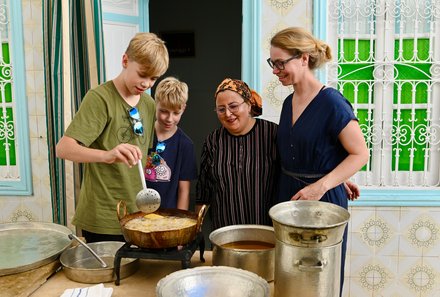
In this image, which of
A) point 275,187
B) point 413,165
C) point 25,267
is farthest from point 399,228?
point 25,267

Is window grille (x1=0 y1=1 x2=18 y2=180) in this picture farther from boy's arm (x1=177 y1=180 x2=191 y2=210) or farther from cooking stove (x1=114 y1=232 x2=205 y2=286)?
cooking stove (x1=114 y1=232 x2=205 y2=286)

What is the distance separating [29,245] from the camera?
69.8 inches

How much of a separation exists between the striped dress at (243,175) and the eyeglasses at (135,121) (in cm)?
39

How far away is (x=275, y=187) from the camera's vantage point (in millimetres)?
2154

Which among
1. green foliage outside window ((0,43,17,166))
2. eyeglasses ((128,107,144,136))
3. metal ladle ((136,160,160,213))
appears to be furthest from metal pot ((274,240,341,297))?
green foliage outside window ((0,43,17,166))

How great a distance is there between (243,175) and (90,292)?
3.06ft

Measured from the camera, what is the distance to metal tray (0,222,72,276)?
1581mm

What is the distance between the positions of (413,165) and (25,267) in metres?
2.72

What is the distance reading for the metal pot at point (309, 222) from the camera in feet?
4.03

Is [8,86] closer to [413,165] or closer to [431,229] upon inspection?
[413,165]

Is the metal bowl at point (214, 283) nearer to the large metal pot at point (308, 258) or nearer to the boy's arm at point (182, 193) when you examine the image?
the large metal pot at point (308, 258)

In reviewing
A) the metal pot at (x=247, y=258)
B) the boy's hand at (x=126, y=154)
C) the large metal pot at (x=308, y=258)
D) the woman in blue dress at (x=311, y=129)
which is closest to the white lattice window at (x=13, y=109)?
the boy's hand at (x=126, y=154)

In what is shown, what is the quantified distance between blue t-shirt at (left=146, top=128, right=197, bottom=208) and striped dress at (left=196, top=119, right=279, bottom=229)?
0.12 metres

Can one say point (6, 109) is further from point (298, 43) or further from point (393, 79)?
point (393, 79)
